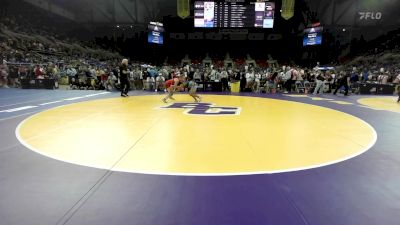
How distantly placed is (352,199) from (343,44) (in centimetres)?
3457

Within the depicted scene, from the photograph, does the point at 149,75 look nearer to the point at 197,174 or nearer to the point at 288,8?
the point at 288,8

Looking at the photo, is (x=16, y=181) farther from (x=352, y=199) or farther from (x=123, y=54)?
(x=123, y=54)

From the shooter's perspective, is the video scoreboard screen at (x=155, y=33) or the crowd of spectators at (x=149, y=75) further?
the video scoreboard screen at (x=155, y=33)

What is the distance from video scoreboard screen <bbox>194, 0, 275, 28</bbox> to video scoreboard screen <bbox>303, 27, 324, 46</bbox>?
6.44 m

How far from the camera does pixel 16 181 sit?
2.93m

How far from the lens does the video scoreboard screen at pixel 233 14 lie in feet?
69.4

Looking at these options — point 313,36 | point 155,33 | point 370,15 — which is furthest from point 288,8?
point 370,15

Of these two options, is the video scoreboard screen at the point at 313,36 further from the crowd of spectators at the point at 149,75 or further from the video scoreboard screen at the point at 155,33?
the video scoreboard screen at the point at 155,33

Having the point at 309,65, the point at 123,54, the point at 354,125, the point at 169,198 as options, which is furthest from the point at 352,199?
the point at 123,54

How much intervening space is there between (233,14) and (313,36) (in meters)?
8.94

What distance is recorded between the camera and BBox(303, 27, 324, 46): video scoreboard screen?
82.8 feet

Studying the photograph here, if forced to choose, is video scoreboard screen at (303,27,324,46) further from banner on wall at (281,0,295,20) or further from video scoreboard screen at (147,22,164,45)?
video scoreboard screen at (147,22,164,45)

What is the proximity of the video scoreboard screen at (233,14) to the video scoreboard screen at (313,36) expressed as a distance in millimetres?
6443

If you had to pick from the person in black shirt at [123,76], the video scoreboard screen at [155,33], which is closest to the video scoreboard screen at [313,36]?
the video scoreboard screen at [155,33]
